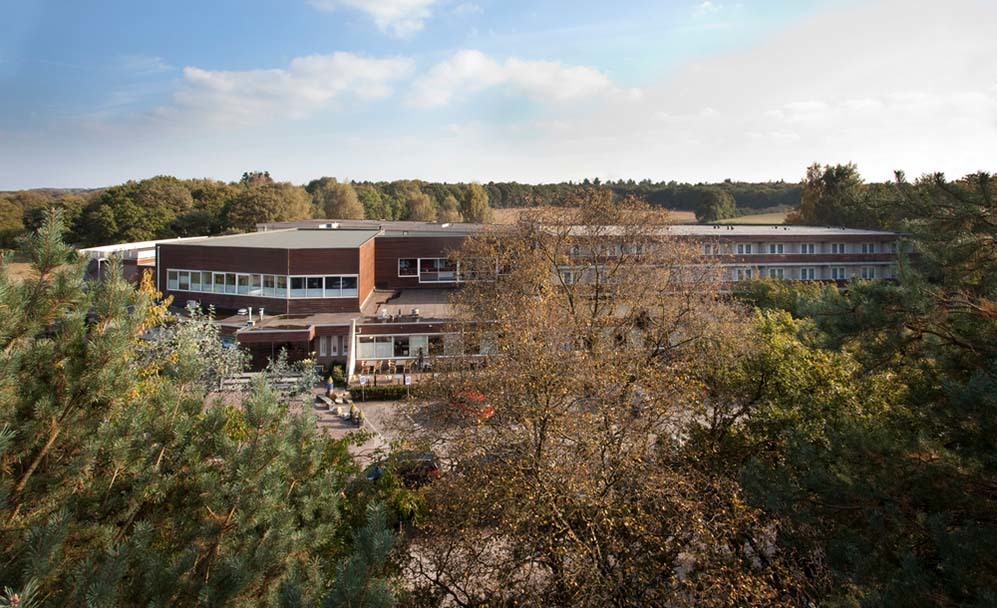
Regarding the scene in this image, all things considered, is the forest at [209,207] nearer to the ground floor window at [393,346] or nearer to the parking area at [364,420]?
the ground floor window at [393,346]

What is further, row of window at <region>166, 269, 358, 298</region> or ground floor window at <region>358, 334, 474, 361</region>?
row of window at <region>166, 269, 358, 298</region>

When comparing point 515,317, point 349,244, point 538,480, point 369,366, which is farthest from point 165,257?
point 538,480

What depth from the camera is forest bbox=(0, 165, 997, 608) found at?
3521mm

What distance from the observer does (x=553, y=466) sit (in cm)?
671

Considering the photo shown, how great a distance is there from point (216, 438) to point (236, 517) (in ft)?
2.42

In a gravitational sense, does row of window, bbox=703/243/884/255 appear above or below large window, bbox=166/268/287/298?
above

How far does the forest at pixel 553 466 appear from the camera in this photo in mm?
3521

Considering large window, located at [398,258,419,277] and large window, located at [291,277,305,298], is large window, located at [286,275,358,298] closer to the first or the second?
large window, located at [291,277,305,298]

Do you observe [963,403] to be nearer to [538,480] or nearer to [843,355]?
[538,480]

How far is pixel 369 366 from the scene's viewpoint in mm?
23266

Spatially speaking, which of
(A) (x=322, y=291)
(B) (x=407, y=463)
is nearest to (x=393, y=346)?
(A) (x=322, y=291)

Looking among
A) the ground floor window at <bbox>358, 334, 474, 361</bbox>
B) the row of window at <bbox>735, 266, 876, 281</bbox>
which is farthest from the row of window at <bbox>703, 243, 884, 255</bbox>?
the ground floor window at <bbox>358, 334, 474, 361</bbox>

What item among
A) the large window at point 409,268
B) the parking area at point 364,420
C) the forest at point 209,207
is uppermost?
the forest at point 209,207

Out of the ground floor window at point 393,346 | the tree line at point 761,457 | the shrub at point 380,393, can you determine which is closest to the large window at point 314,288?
the ground floor window at point 393,346
